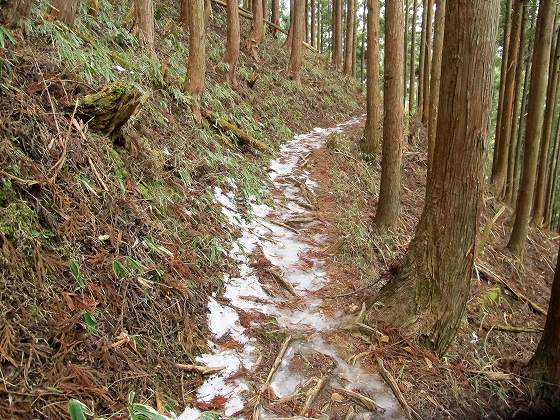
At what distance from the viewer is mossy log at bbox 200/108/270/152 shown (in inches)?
338

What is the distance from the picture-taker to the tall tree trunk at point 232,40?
10.5 meters

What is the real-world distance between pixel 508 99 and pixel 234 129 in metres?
8.73

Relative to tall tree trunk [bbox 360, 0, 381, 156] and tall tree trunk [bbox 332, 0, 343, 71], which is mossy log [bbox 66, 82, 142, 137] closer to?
tall tree trunk [bbox 360, 0, 381, 156]

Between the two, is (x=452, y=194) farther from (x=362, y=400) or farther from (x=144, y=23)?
(x=144, y=23)

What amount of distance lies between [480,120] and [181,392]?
3.51 metres

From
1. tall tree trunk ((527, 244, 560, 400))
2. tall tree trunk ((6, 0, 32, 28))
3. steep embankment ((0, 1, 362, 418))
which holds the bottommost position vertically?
tall tree trunk ((527, 244, 560, 400))

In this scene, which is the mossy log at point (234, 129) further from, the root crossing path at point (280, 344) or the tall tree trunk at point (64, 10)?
the tall tree trunk at point (64, 10)

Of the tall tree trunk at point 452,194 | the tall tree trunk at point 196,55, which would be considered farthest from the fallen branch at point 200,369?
the tall tree trunk at point 196,55

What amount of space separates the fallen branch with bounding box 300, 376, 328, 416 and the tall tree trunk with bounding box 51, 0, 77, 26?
517 cm

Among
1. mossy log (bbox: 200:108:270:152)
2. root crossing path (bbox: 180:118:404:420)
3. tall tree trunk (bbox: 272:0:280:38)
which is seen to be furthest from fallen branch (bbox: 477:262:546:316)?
tall tree trunk (bbox: 272:0:280:38)

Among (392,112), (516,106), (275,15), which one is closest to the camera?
(392,112)

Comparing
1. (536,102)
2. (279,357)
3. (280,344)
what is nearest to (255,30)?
(536,102)

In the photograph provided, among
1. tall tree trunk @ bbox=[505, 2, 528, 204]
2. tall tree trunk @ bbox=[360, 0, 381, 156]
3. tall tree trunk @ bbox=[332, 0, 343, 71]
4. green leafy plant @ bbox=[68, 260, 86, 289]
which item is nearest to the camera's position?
green leafy plant @ bbox=[68, 260, 86, 289]

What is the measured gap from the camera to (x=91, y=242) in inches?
139
